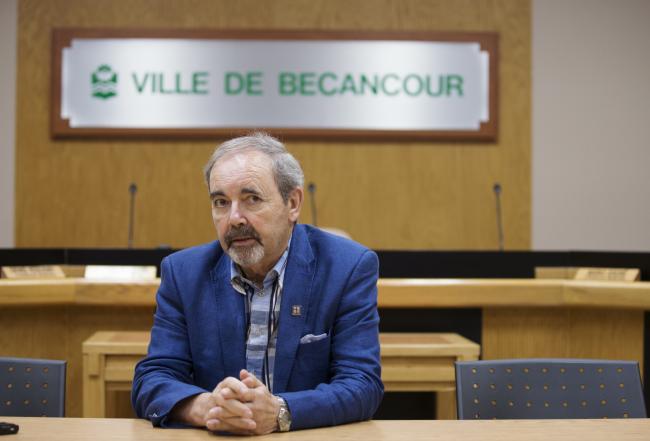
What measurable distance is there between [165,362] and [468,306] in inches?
61.9

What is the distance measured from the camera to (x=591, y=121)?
5.83 metres

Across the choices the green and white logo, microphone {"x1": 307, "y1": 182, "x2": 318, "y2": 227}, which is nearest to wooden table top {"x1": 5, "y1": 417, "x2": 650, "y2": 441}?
microphone {"x1": 307, "y1": 182, "x2": 318, "y2": 227}

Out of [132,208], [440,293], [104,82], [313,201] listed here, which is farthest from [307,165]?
[440,293]

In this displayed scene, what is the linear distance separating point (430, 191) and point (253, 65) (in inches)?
64.2

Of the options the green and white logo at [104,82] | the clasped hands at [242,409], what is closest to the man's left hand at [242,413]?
the clasped hands at [242,409]

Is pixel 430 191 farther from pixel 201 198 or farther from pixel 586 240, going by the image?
pixel 201 198

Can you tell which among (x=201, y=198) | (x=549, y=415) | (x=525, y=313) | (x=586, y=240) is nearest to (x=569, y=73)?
(x=586, y=240)

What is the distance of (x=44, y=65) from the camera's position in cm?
570

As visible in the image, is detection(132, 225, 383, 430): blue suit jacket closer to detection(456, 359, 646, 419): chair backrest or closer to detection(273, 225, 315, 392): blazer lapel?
detection(273, 225, 315, 392): blazer lapel

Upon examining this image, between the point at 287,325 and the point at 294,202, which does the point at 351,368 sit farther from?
the point at 294,202

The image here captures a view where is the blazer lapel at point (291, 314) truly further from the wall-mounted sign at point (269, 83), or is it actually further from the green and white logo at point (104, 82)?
the green and white logo at point (104, 82)

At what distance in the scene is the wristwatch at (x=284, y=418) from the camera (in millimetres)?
1440

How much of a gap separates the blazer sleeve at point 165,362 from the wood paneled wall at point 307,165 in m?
3.93

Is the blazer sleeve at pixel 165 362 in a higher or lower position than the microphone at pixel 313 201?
lower
